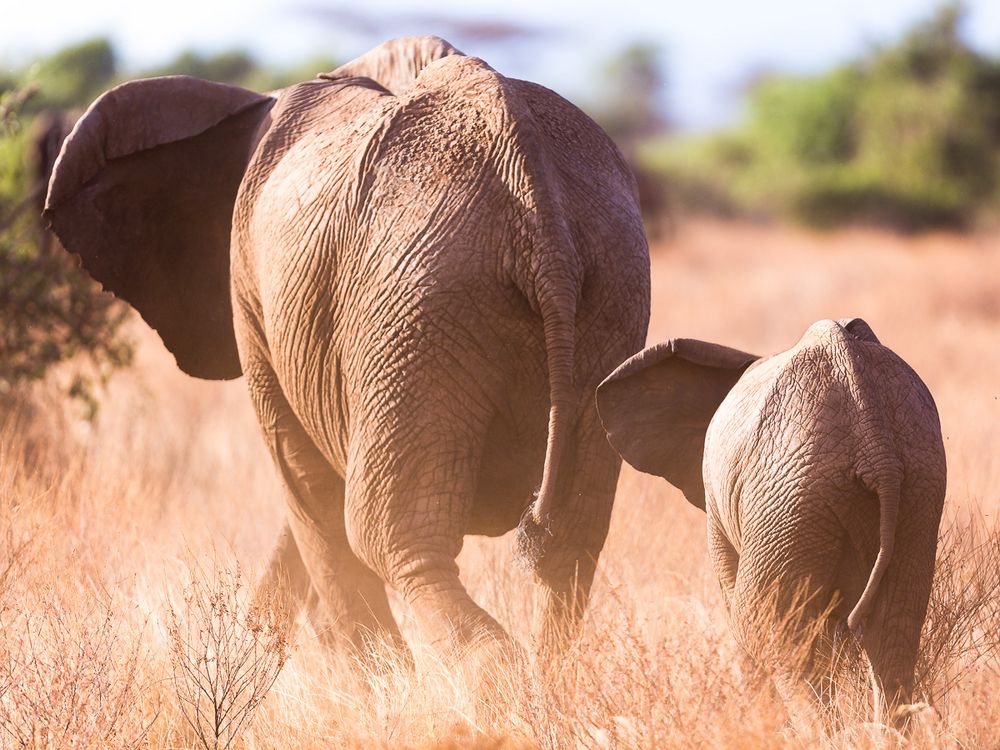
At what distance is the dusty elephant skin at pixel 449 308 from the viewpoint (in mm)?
3537

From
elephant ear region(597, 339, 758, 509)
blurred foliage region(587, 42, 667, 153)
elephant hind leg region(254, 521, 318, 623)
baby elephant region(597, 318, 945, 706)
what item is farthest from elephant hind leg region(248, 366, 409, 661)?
blurred foliage region(587, 42, 667, 153)

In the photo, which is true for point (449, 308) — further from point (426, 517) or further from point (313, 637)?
point (313, 637)

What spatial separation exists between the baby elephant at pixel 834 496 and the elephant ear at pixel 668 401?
0.23 metres

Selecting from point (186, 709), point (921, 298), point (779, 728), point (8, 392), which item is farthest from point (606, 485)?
point (921, 298)

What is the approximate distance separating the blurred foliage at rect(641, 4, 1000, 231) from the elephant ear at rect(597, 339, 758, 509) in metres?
27.7

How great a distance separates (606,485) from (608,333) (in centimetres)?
40

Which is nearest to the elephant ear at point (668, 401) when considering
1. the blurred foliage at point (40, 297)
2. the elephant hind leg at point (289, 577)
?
the elephant hind leg at point (289, 577)

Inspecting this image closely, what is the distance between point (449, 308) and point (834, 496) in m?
1.00

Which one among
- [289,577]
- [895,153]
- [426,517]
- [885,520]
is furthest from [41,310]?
[895,153]

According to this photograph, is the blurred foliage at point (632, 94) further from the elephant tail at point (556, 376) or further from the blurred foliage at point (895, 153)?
the elephant tail at point (556, 376)

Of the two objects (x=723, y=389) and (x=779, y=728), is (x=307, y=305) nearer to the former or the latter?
(x=723, y=389)

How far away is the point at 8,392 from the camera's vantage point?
719 cm

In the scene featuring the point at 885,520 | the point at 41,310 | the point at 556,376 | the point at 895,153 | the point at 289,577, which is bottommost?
the point at 289,577

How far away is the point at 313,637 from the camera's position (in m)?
4.39
